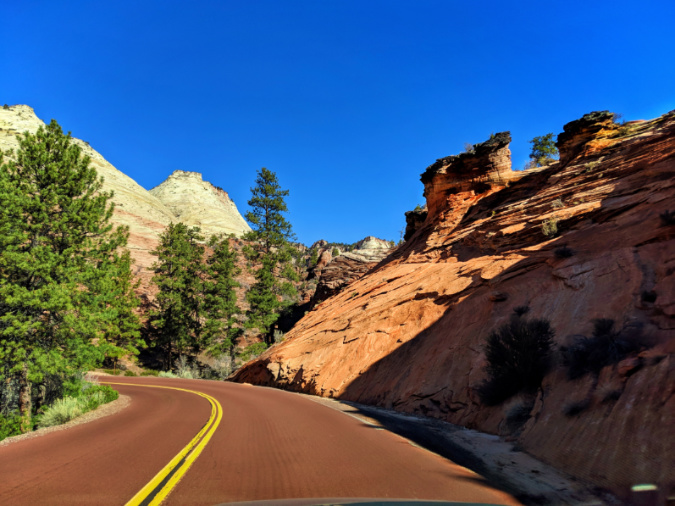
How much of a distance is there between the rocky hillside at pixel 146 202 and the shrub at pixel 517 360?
147 ft

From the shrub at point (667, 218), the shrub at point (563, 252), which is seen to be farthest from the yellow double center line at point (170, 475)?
the shrub at point (667, 218)

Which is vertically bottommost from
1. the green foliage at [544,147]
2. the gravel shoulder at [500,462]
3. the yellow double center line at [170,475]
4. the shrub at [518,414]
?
the yellow double center line at [170,475]

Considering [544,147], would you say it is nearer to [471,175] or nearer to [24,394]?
[471,175]

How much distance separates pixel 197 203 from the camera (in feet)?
388

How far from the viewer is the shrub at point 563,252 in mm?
12781

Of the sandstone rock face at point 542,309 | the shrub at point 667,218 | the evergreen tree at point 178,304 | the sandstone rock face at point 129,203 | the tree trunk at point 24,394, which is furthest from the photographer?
the sandstone rock face at point 129,203

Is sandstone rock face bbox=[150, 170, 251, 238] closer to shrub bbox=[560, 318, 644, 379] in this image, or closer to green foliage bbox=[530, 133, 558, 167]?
green foliage bbox=[530, 133, 558, 167]

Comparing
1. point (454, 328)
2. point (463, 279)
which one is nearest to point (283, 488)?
point (454, 328)

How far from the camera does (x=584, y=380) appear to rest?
7.11 m

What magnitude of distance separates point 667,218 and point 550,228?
523 cm

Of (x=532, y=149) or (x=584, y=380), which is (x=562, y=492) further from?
(x=532, y=149)

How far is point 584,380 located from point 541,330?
216 cm

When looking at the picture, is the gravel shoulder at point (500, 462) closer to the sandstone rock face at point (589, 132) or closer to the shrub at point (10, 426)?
the shrub at point (10, 426)

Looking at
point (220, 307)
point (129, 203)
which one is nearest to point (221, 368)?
point (220, 307)
